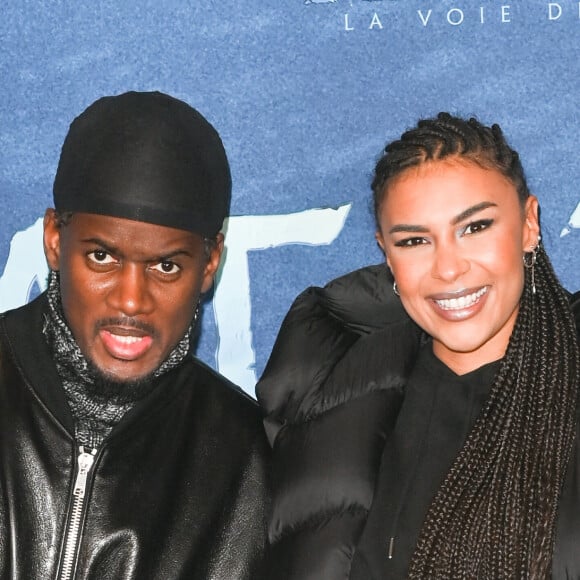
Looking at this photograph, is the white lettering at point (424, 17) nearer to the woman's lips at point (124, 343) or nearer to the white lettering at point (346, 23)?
the white lettering at point (346, 23)

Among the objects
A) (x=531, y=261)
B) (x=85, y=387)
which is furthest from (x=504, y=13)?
(x=85, y=387)

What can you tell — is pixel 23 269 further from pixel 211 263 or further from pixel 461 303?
pixel 461 303

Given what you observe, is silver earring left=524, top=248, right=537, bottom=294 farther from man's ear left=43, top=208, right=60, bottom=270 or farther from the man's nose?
man's ear left=43, top=208, right=60, bottom=270

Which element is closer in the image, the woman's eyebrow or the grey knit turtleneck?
the woman's eyebrow

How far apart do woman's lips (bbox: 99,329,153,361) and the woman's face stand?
1.42 feet

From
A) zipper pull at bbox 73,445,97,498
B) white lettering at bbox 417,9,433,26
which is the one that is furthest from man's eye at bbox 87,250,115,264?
white lettering at bbox 417,9,433,26

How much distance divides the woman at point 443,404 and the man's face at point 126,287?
0.70 ft

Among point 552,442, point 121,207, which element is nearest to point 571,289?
point 552,442

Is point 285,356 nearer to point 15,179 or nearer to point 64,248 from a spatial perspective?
point 64,248

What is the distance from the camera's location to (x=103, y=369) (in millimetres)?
1814

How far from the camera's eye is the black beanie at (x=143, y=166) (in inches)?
69.8

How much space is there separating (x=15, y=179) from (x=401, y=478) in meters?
1.06

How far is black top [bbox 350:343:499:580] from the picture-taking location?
1.71 meters

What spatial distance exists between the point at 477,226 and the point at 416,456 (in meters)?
0.38
